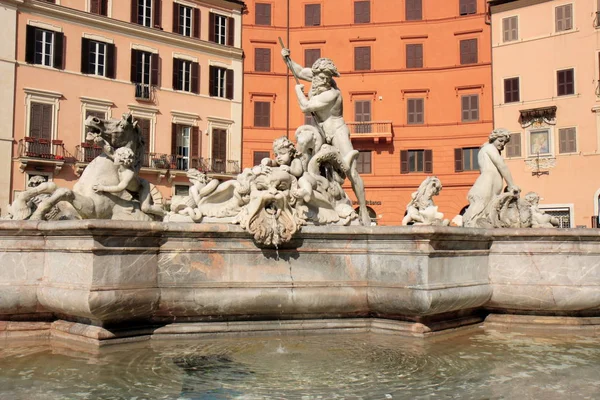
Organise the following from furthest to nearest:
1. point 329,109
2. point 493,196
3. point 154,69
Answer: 1. point 154,69
2. point 329,109
3. point 493,196

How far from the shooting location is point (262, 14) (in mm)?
38031

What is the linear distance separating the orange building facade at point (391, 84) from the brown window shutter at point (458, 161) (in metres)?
0.06

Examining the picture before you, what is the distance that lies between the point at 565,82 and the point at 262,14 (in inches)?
716

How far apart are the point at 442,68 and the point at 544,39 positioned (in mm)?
5907

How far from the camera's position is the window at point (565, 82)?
32.4m

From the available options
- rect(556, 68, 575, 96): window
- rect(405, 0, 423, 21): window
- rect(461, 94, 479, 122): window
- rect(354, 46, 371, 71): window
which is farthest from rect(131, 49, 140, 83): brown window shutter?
rect(556, 68, 575, 96): window

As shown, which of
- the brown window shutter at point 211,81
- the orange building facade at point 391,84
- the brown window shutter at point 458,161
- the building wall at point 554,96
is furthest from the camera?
the orange building facade at point 391,84

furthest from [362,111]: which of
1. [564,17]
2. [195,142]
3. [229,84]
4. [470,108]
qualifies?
[564,17]

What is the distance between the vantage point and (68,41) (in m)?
30.8

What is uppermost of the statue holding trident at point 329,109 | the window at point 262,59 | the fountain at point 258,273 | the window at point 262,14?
the window at point 262,14

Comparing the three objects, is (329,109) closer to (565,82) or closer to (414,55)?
(565,82)

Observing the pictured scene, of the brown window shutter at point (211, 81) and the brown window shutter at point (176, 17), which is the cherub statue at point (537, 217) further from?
the brown window shutter at point (176, 17)

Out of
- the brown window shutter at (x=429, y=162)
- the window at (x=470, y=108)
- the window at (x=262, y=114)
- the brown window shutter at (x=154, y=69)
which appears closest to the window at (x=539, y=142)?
the window at (x=470, y=108)

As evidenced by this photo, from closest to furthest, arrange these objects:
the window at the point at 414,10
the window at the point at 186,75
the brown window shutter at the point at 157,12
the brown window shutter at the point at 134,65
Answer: the brown window shutter at the point at 134,65
the brown window shutter at the point at 157,12
the window at the point at 186,75
the window at the point at 414,10
